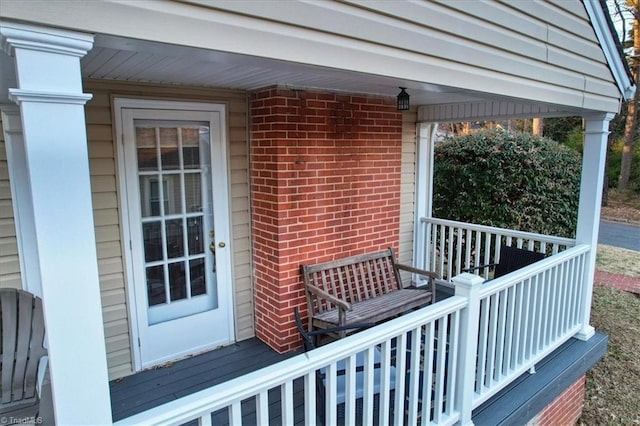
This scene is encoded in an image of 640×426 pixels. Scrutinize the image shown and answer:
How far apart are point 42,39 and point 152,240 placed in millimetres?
2332

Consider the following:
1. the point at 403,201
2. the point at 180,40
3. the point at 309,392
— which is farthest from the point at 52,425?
the point at 403,201

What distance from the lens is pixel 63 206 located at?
1247 mm

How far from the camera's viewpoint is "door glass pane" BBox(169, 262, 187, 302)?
11.5ft

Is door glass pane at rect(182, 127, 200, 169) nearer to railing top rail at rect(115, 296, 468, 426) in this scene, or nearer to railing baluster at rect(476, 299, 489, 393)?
railing top rail at rect(115, 296, 468, 426)

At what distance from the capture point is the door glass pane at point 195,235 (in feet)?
11.6

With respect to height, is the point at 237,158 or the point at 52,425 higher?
the point at 237,158

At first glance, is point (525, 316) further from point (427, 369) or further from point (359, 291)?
point (359, 291)

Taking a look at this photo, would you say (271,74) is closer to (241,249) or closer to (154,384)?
(241,249)

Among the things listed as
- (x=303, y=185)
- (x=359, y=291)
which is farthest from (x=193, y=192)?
(x=359, y=291)

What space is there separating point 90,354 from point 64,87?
81 centimetres

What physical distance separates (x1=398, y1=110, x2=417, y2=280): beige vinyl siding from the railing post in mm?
2531

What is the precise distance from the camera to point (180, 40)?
148 centimetres

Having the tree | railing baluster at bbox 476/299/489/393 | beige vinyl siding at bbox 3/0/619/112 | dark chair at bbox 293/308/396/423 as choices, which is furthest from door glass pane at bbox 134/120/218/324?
the tree

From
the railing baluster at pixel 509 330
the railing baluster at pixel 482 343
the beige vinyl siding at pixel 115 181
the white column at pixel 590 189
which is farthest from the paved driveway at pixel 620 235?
the beige vinyl siding at pixel 115 181
